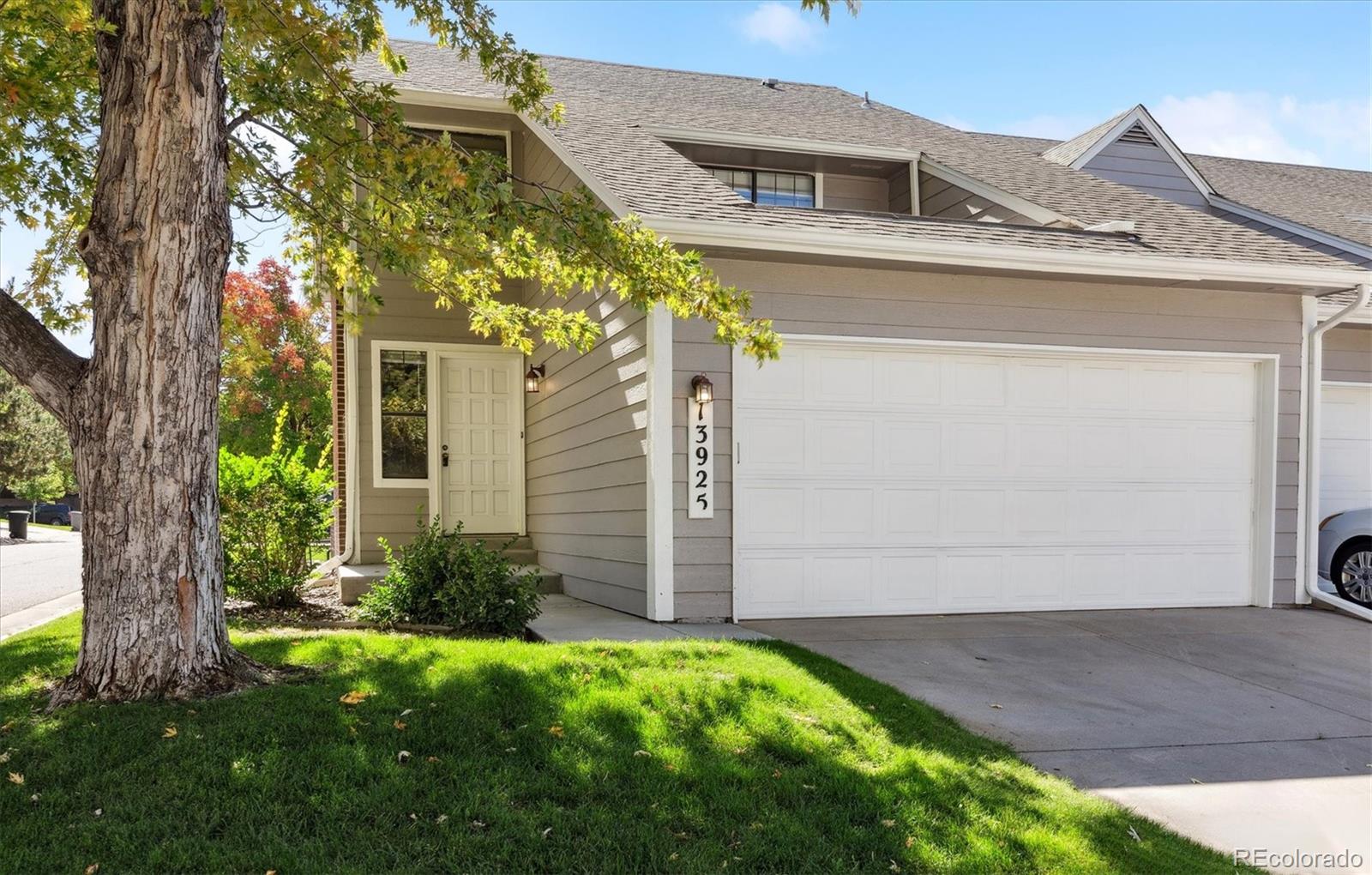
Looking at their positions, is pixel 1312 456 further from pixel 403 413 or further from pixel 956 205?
pixel 403 413

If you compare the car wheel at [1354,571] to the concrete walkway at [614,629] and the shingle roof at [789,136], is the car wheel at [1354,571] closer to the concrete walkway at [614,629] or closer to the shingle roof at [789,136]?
the shingle roof at [789,136]

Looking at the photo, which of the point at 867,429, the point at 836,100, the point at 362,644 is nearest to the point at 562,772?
the point at 362,644

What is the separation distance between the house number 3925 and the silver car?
607 centimetres

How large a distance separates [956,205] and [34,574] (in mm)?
14006

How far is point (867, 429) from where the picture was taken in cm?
786

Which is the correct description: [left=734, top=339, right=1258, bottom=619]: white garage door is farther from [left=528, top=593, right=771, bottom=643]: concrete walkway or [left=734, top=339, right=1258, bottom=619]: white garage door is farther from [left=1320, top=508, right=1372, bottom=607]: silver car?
[left=1320, top=508, right=1372, bottom=607]: silver car

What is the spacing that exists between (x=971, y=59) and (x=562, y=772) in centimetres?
1190

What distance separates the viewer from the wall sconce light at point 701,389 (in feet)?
23.5

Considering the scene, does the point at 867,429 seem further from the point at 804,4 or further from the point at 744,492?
the point at 804,4

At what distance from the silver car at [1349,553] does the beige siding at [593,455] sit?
651cm

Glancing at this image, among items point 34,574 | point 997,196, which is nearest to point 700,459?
point 997,196

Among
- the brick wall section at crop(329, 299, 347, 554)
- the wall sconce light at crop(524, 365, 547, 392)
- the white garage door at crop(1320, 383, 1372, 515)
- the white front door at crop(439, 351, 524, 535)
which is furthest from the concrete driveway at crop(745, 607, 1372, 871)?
the brick wall section at crop(329, 299, 347, 554)

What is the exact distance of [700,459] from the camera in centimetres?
730

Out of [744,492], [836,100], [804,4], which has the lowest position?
[744,492]
